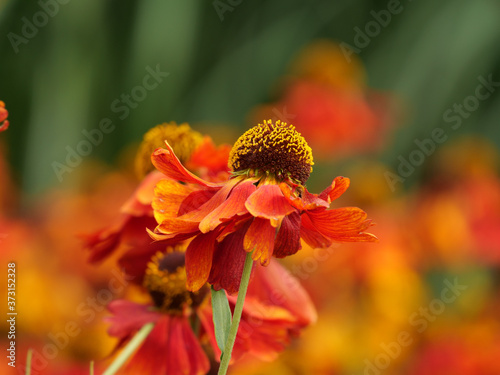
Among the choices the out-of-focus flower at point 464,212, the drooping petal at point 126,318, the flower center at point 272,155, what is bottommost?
the drooping petal at point 126,318

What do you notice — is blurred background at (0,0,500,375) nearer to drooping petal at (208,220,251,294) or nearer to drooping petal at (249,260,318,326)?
drooping petal at (249,260,318,326)

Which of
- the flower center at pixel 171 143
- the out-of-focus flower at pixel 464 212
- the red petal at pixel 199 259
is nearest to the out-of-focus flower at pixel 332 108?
the out-of-focus flower at pixel 464 212

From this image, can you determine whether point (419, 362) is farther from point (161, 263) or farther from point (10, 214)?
point (10, 214)

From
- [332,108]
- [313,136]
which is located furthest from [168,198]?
[332,108]

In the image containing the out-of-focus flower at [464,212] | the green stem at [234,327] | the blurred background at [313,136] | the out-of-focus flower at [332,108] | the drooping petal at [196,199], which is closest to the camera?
the green stem at [234,327]

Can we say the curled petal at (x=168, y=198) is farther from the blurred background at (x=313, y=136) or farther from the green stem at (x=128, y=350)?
the blurred background at (x=313, y=136)

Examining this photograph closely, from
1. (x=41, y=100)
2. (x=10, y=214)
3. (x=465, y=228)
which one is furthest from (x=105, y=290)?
(x=41, y=100)
